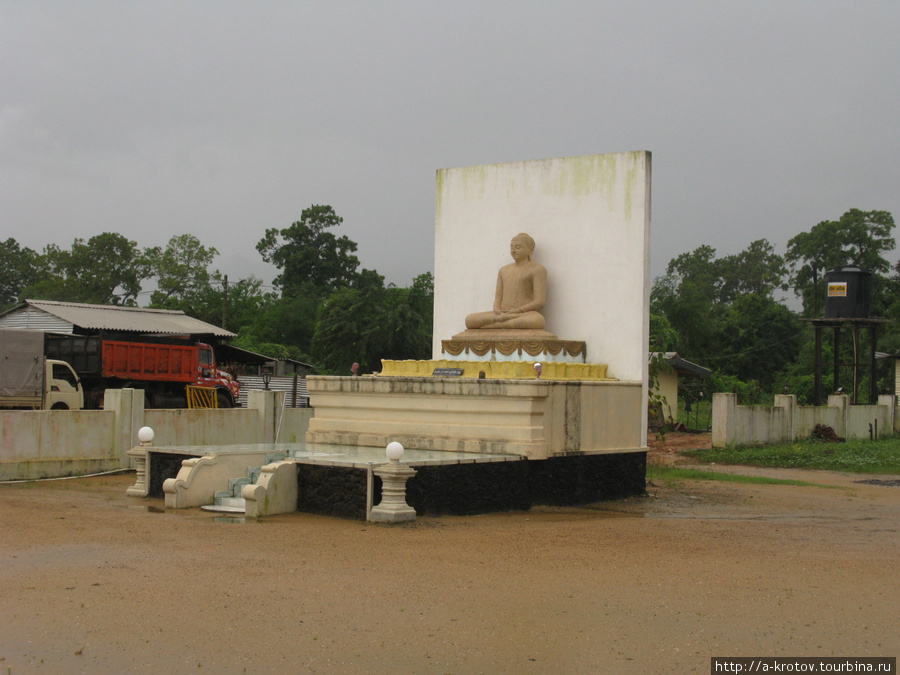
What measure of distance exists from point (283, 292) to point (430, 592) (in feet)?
137

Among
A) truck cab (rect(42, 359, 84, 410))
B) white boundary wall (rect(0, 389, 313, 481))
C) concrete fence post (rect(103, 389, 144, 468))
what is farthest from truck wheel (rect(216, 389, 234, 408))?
concrete fence post (rect(103, 389, 144, 468))

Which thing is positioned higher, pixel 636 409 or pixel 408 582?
pixel 636 409

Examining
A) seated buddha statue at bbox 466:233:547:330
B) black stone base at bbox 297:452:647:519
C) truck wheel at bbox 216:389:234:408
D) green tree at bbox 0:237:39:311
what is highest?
green tree at bbox 0:237:39:311

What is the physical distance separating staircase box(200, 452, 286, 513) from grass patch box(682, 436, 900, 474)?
10739 millimetres

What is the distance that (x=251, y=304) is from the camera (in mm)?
43125

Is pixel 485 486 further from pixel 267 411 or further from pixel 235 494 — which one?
pixel 267 411

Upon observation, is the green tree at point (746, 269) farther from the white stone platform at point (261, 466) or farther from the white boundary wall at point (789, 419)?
the white stone platform at point (261, 466)

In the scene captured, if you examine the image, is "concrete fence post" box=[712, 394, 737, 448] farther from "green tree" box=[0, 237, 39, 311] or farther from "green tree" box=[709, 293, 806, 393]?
"green tree" box=[0, 237, 39, 311]

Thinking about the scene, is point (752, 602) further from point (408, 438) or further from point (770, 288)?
point (770, 288)

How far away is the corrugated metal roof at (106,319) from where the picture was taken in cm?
2536

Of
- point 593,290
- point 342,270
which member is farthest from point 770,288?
point 593,290

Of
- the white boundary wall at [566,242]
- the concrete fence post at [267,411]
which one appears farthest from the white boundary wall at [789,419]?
the concrete fence post at [267,411]

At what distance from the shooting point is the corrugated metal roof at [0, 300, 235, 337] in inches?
998

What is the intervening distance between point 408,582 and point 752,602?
235 cm
